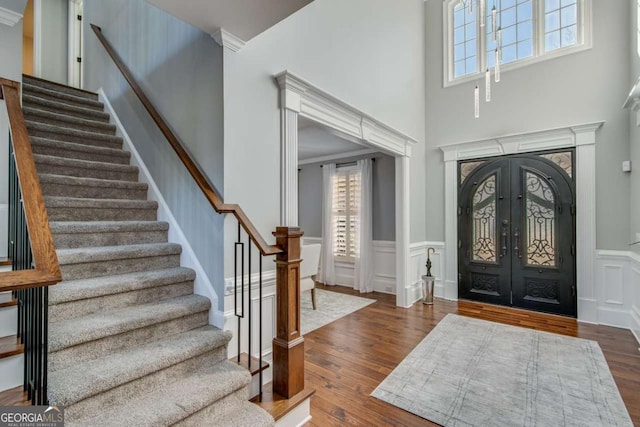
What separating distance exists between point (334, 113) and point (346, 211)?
3.06 m

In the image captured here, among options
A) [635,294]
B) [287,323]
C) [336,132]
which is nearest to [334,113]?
[336,132]

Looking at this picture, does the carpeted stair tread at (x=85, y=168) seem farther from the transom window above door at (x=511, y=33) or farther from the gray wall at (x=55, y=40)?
the transom window above door at (x=511, y=33)

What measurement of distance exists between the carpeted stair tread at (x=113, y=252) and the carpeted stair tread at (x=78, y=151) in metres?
1.30

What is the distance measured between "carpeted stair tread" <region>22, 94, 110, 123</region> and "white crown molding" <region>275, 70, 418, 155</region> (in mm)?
2648

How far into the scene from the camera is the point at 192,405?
5.10 feet

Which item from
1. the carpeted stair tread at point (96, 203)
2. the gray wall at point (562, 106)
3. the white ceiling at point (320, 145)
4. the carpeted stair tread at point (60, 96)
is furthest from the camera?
the white ceiling at point (320, 145)

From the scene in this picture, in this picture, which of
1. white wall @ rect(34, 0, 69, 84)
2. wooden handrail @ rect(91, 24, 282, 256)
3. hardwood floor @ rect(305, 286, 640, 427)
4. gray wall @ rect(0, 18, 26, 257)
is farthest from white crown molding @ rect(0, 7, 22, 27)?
white wall @ rect(34, 0, 69, 84)

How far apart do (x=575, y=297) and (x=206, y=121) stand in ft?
15.8

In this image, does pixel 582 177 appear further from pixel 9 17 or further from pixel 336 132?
pixel 9 17

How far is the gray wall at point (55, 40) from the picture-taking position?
500 centimetres

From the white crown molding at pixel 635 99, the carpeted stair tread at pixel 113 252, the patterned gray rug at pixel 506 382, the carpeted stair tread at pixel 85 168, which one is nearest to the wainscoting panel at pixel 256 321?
the carpeted stair tread at pixel 113 252

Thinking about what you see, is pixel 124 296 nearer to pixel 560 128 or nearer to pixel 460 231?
pixel 460 231

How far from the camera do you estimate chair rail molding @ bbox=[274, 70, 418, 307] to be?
250 cm

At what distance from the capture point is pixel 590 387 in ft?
7.84
